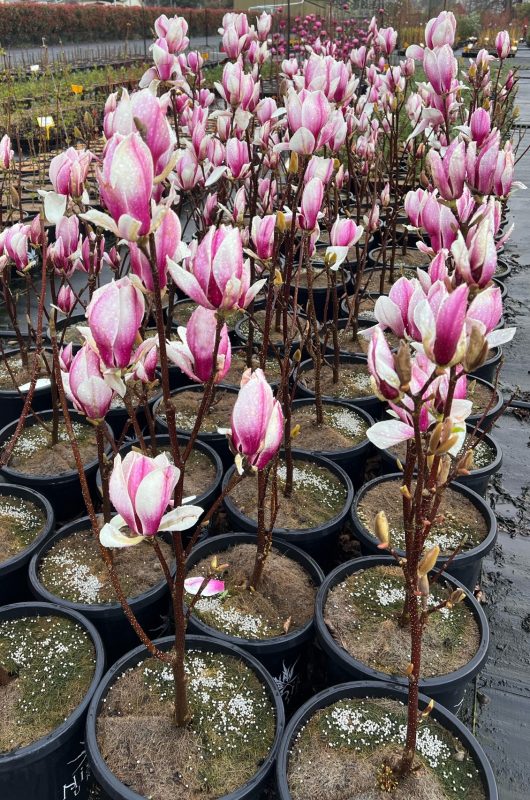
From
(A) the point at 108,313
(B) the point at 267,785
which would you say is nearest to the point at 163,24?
(A) the point at 108,313

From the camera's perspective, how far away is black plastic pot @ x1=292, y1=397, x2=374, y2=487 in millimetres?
1981

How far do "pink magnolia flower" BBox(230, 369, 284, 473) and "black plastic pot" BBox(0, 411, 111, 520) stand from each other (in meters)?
1.09

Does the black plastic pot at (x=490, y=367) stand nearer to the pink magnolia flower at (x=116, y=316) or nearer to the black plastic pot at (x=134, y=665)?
the black plastic pot at (x=134, y=665)

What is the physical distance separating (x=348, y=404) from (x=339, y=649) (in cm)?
103

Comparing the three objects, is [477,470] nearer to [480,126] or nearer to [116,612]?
[480,126]

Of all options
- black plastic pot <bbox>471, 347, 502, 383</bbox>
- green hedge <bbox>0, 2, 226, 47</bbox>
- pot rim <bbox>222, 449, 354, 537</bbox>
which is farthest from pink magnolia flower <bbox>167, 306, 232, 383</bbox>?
green hedge <bbox>0, 2, 226, 47</bbox>

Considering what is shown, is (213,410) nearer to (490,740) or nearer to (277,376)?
(277,376)

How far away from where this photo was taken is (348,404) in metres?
2.21

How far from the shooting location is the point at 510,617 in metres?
1.73

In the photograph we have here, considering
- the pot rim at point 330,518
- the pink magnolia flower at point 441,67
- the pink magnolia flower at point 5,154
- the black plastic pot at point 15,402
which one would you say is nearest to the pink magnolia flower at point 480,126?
the pink magnolia flower at point 441,67

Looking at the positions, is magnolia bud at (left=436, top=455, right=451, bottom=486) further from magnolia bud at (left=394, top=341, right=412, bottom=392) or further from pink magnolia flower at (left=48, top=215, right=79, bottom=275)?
pink magnolia flower at (left=48, top=215, right=79, bottom=275)

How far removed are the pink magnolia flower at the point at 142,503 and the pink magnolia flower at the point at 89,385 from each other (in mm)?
121

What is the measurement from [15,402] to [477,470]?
1561 mm

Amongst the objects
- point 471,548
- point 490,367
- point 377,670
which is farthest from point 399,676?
point 490,367
